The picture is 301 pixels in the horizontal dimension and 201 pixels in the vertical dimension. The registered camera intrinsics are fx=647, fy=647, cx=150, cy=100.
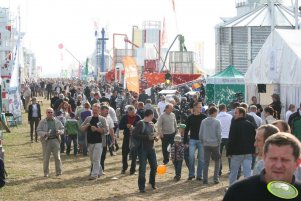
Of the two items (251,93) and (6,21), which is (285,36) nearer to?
(251,93)

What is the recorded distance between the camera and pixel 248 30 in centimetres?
3691

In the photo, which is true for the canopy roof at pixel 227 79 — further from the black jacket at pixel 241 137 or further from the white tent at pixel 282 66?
the black jacket at pixel 241 137

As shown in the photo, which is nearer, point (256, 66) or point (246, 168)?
point (246, 168)

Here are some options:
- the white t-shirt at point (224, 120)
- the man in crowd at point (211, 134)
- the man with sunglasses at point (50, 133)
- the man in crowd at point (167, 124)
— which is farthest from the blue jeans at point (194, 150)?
the man with sunglasses at point (50, 133)

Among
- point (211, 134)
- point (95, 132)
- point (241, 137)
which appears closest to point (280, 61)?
point (211, 134)

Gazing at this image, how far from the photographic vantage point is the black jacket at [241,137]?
35.2ft

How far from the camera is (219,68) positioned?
43188 millimetres

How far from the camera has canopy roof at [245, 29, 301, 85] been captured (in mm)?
19375

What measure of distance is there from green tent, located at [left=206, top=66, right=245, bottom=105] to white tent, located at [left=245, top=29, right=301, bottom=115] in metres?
2.75

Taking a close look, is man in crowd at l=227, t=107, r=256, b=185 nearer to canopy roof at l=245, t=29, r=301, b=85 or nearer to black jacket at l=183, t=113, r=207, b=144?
black jacket at l=183, t=113, r=207, b=144

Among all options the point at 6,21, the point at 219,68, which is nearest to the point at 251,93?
the point at 6,21

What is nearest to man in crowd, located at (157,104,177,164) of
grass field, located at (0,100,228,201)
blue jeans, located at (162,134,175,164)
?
blue jeans, located at (162,134,175,164)

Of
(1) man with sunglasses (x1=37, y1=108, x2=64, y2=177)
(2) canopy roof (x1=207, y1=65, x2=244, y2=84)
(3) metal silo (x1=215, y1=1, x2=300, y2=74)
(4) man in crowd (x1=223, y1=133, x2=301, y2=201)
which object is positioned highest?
(3) metal silo (x1=215, y1=1, x2=300, y2=74)

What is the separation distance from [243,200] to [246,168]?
→ 292 inches
